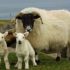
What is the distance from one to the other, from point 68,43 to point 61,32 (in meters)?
1.05

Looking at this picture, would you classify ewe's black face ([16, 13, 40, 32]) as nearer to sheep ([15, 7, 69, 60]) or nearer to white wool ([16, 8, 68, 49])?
sheep ([15, 7, 69, 60])

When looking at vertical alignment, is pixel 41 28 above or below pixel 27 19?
below

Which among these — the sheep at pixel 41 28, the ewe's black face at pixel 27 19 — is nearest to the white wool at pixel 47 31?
the sheep at pixel 41 28

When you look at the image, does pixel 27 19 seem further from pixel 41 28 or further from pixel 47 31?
pixel 47 31

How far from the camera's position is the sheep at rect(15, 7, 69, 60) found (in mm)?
15625

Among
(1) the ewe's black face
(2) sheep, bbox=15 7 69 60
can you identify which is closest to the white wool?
(2) sheep, bbox=15 7 69 60

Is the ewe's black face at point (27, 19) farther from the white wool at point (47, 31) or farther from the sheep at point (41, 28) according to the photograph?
the white wool at point (47, 31)

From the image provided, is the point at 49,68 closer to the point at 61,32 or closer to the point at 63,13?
the point at 61,32

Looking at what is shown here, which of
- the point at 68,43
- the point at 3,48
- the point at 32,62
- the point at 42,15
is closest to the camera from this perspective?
the point at 3,48

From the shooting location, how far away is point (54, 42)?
54.6ft

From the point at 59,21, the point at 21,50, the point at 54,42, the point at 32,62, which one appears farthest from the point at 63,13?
the point at 21,50

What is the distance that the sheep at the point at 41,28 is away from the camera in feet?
51.3

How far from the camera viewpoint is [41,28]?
16.1 meters

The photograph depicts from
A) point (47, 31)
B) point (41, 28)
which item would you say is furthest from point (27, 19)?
point (47, 31)
